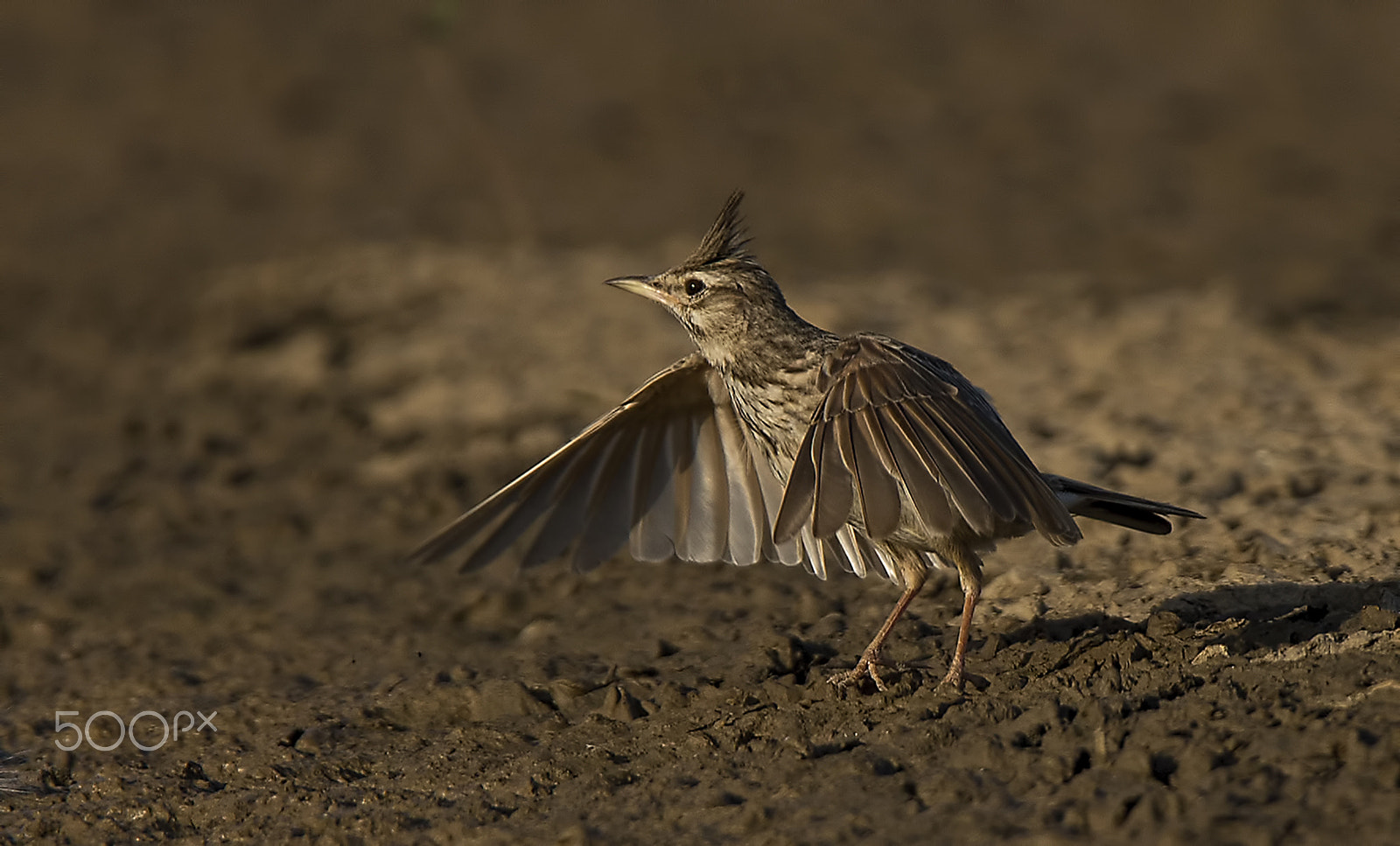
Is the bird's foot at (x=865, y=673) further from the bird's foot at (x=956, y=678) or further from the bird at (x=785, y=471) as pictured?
the bird's foot at (x=956, y=678)

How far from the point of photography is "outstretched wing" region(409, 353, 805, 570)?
238 inches

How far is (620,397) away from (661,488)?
2992mm

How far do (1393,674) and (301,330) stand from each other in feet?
26.4

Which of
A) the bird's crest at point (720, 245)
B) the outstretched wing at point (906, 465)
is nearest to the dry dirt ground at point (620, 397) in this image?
the outstretched wing at point (906, 465)

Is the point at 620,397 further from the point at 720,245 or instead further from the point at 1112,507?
the point at 1112,507

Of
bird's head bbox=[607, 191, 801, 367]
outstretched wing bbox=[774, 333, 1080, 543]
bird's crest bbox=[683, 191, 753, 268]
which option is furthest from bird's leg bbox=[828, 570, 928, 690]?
bird's crest bbox=[683, 191, 753, 268]

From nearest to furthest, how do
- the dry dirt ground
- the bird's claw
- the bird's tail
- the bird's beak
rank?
1. the dry dirt ground
2. the bird's claw
3. the bird's tail
4. the bird's beak

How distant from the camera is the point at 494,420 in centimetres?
923

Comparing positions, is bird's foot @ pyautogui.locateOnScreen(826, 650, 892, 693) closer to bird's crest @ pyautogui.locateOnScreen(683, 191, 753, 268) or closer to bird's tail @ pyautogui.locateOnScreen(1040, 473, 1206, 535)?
bird's tail @ pyautogui.locateOnScreen(1040, 473, 1206, 535)

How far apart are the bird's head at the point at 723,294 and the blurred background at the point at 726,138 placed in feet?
16.3

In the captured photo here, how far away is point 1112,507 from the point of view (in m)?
5.57

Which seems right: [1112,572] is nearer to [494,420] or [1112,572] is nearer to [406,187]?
[494,420]

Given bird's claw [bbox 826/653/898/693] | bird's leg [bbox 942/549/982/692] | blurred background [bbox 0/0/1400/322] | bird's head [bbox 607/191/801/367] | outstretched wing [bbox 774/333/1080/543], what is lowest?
bird's claw [bbox 826/653/898/693]

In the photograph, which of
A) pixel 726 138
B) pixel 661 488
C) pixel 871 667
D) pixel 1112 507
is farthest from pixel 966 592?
pixel 726 138
